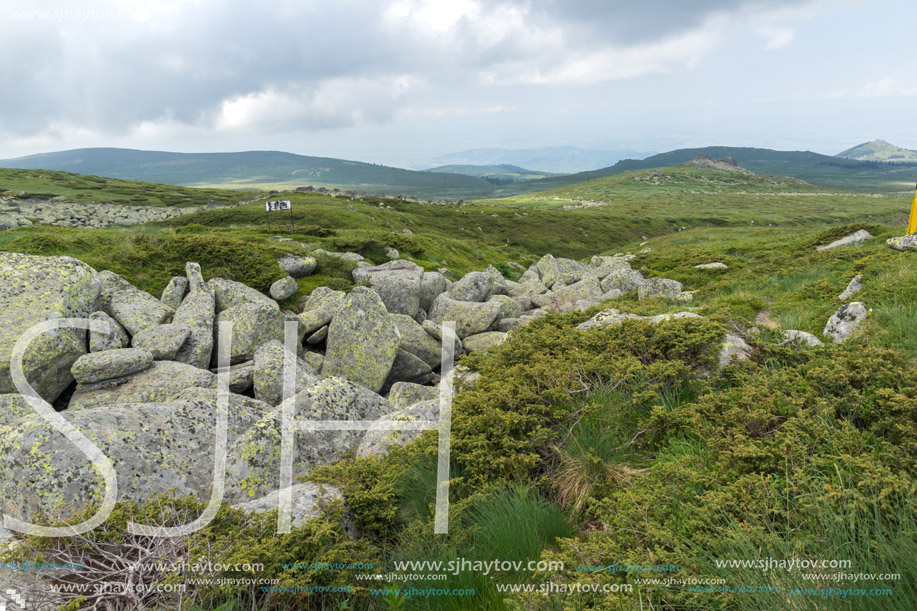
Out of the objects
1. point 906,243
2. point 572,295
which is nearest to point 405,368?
point 572,295

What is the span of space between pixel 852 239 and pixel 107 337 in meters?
32.1

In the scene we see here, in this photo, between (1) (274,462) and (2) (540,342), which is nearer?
(1) (274,462)

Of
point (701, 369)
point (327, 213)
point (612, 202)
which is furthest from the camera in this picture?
point (612, 202)

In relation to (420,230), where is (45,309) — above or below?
below

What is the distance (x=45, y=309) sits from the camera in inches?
376

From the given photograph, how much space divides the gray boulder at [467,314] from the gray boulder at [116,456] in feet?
32.7

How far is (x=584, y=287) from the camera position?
2245cm

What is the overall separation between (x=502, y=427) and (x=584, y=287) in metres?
17.4

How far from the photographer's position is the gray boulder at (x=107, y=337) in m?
Result: 9.76

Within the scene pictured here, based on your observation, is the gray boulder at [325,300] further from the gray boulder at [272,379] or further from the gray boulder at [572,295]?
the gray boulder at [572,295]

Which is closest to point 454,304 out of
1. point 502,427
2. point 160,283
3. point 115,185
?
point 160,283

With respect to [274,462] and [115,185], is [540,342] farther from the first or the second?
[115,185]

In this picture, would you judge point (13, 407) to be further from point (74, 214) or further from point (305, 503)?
point (74, 214)

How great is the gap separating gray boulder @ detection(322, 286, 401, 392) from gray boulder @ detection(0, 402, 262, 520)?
424 centimetres
